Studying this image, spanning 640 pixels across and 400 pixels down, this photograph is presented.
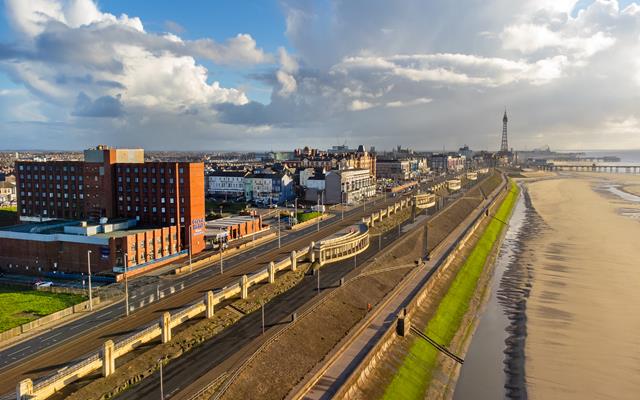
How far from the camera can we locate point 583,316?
64.4 metres

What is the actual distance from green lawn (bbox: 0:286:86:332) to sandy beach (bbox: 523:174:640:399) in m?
51.5

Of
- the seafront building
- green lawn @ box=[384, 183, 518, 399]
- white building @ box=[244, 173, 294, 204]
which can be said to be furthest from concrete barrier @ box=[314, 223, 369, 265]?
white building @ box=[244, 173, 294, 204]

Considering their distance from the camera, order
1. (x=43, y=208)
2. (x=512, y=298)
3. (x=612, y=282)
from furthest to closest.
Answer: (x=43, y=208)
(x=612, y=282)
(x=512, y=298)

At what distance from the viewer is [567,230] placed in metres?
131

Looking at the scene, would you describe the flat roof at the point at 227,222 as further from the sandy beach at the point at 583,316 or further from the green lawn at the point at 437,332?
the sandy beach at the point at 583,316

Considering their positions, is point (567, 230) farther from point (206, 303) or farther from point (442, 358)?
point (206, 303)

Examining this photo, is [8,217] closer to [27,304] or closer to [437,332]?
[27,304]

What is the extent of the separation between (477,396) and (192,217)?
54.4m

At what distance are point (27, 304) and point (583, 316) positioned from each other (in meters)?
70.9

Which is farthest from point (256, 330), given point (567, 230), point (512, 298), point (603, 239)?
point (567, 230)

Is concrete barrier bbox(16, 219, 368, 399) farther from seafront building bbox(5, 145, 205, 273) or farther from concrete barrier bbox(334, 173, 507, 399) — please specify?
seafront building bbox(5, 145, 205, 273)

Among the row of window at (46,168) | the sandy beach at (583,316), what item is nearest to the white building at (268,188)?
the row of window at (46,168)

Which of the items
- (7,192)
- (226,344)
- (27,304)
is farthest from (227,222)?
(7,192)

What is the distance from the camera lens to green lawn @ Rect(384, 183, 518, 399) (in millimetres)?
44062
